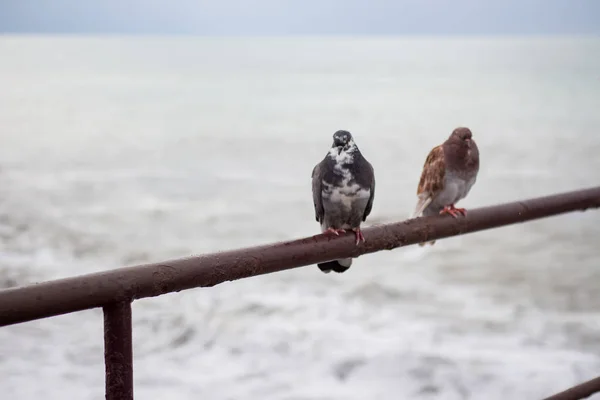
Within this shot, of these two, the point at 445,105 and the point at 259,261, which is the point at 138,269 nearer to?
the point at 259,261

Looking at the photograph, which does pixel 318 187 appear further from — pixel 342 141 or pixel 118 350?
pixel 118 350

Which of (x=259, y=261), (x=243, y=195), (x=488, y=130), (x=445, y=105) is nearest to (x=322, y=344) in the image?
(x=259, y=261)

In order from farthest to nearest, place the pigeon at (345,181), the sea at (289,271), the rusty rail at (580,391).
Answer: the sea at (289,271)
the pigeon at (345,181)
the rusty rail at (580,391)

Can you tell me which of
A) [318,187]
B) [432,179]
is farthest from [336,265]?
[432,179]

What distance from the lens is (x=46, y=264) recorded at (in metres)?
7.77

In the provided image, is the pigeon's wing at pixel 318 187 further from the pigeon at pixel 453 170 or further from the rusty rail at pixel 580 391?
the rusty rail at pixel 580 391

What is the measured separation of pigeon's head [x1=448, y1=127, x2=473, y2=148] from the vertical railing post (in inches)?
65.3

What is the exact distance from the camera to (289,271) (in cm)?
801

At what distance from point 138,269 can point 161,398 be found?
13.1 feet

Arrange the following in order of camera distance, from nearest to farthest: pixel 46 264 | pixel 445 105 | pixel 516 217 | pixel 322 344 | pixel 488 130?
pixel 516 217, pixel 322 344, pixel 46 264, pixel 488 130, pixel 445 105

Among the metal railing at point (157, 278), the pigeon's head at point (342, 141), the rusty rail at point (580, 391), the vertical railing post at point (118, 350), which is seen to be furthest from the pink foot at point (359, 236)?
the pigeon's head at point (342, 141)

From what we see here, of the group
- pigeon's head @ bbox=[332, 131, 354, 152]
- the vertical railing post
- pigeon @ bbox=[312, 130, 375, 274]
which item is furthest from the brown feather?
the vertical railing post

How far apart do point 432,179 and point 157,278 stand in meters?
1.62

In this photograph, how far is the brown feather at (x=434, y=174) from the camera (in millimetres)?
2389
